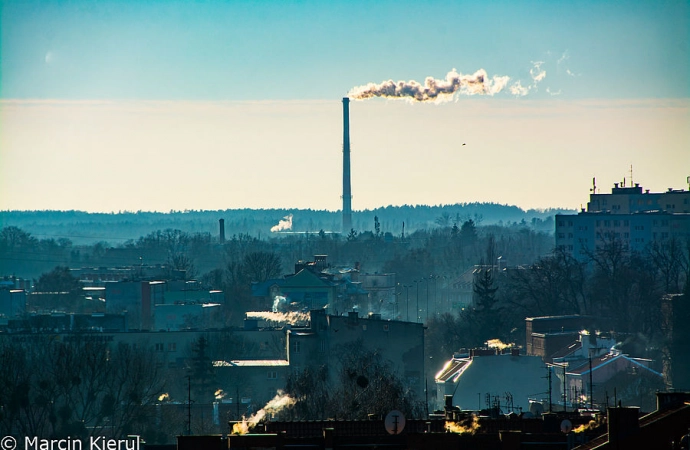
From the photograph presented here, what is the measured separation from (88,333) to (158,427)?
633 inches

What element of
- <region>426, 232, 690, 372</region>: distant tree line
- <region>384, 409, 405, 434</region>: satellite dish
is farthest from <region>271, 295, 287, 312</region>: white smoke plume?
<region>384, 409, 405, 434</region>: satellite dish

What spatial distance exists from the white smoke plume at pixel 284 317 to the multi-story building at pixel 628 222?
27655 mm

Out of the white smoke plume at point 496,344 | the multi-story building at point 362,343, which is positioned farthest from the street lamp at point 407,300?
the multi-story building at point 362,343

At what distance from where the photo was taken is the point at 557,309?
2704 inches

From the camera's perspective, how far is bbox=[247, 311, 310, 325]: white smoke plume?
2716 inches

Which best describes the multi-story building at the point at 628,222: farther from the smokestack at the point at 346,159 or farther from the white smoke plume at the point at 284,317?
the smokestack at the point at 346,159

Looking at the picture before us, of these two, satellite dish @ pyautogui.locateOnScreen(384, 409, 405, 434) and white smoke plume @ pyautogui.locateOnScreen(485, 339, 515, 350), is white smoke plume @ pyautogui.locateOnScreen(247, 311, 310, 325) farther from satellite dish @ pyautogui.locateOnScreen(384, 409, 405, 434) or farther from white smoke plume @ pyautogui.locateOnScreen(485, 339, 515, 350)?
satellite dish @ pyautogui.locateOnScreen(384, 409, 405, 434)

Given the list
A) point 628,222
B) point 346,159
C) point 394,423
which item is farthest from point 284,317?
point 346,159

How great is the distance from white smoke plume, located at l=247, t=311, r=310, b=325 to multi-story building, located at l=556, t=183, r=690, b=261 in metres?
27.7

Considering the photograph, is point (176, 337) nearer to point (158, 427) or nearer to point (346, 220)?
point (158, 427)

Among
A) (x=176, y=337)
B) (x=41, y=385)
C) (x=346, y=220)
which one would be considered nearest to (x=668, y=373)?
(x=176, y=337)

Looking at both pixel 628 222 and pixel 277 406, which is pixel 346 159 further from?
pixel 277 406

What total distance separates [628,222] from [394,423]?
3245 inches

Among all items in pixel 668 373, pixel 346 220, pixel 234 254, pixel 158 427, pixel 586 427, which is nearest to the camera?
pixel 586 427
